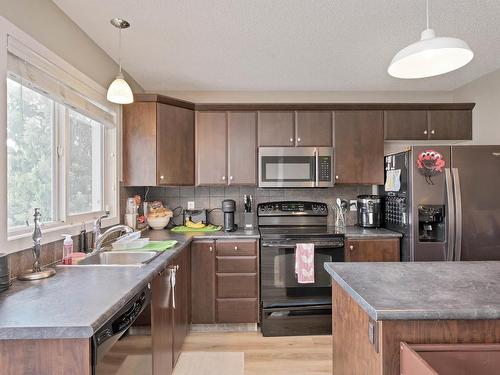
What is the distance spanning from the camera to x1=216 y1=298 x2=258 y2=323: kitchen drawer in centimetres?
282

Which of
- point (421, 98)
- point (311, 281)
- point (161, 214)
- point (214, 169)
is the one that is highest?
point (421, 98)

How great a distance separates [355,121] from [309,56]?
38.9 inches

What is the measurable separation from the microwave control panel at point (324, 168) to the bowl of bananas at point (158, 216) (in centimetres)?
166

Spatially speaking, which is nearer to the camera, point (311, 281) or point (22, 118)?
point (22, 118)

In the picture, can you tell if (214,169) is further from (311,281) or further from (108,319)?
(108,319)

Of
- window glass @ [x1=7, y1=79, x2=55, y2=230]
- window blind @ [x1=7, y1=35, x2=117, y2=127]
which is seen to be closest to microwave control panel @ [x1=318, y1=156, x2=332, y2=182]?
window blind @ [x1=7, y1=35, x2=117, y2=127]

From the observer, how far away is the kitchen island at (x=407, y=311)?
3.43ft

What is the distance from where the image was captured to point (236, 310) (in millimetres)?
2816

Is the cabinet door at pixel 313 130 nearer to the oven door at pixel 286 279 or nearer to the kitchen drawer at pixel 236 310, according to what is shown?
the oven door at pixel 286 279

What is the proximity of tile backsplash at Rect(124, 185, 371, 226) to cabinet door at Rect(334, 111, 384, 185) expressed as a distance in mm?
334

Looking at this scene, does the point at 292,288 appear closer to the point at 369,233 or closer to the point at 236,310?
the point at 236,310

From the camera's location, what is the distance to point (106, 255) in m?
2.05

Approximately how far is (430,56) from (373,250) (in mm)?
1922

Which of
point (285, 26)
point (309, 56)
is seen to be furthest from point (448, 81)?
point (285, 26)
